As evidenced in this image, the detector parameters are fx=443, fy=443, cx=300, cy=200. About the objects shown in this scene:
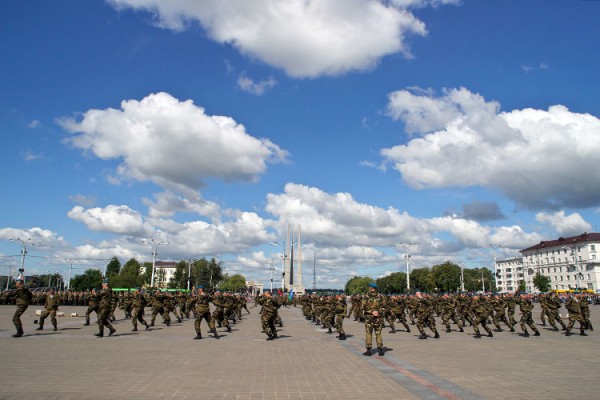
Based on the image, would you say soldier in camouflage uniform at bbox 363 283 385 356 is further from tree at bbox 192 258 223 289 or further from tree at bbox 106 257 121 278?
tree at bbox 106 257 121 278

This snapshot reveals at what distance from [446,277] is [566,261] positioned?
125ft

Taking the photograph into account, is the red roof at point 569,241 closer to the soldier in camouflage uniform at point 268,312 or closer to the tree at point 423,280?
the tree at point 423,280

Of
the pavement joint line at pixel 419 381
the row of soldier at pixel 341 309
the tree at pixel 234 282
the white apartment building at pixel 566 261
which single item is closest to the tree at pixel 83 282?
the tree at pixel 234 282

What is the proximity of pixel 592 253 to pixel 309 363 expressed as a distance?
428 feet

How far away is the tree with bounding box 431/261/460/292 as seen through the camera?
110 metres

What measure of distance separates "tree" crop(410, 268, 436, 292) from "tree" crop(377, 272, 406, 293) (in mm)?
4452

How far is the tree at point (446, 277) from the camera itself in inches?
4328

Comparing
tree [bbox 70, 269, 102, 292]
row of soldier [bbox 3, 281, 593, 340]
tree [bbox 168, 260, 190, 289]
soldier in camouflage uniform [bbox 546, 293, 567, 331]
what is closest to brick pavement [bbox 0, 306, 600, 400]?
row of soldier [bbox 3, 281, 593, 340]

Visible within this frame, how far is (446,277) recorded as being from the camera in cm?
11012

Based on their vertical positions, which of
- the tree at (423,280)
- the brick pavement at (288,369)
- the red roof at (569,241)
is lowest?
the brick pavement at (288,369)

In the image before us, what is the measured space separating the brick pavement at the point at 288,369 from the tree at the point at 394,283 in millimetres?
123274

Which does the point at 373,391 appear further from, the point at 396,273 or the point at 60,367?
the point at 396,273

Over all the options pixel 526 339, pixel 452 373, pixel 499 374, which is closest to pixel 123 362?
pixel 452 373

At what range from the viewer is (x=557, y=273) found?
12344cm
